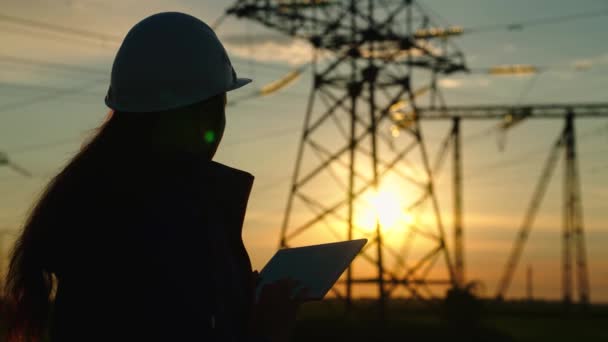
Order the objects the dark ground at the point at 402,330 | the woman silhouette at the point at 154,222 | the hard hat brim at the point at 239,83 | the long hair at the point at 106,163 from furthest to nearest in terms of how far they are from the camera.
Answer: the dark ground at the point at 402,330
the hard hat brim at the point at 239,83
the long hair at the point at 106,163
the woman silhouette at the point at 154,222

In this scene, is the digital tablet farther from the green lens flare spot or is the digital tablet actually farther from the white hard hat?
the white hard hat

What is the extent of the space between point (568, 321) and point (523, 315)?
567 cm

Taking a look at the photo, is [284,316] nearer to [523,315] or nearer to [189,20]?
[189,20]

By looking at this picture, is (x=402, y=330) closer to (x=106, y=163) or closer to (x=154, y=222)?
(x=106, y=163)

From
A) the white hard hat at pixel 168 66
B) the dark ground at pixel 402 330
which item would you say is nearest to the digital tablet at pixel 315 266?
the white hard hat at pixel 168 66

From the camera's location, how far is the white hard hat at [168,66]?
2.20m

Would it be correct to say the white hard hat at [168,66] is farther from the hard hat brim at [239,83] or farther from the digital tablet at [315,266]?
the digital tablet at [315,266]

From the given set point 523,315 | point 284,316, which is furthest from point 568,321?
point 284,316

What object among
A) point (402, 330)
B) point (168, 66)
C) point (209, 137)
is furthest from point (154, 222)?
point (402, 330)

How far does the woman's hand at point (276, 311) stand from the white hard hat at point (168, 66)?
47cm

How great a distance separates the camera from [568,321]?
36.0 m

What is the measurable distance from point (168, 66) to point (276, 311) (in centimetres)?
63

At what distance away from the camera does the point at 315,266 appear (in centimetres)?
247

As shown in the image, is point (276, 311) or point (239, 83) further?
point (239, 83)
